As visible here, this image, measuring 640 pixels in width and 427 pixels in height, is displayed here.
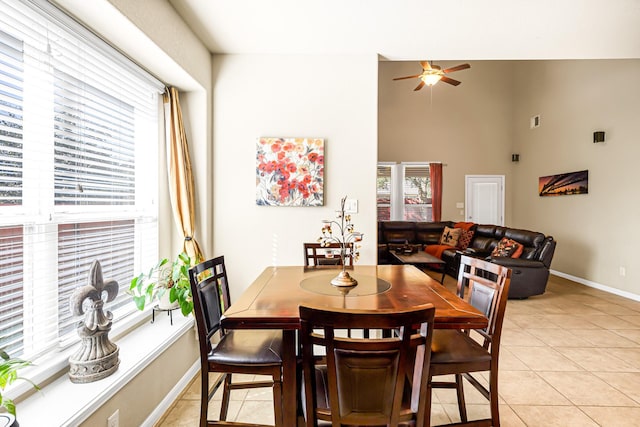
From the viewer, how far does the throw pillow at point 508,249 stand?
4.96 m

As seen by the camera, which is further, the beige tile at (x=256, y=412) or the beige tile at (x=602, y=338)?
the beige tile at (x=602, y=338)

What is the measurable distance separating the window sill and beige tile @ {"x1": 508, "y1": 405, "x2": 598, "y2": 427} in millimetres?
2294

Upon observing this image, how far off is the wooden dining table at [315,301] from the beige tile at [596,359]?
1.83 m

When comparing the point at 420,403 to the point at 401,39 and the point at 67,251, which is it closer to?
the point at 67,251

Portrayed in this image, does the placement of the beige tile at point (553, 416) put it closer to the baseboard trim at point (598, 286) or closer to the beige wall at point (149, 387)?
the beige wall at point (149, 387)

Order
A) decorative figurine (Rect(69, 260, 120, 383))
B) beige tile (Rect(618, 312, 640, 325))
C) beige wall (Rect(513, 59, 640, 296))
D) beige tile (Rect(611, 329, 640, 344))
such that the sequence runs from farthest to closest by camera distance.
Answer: beige wall (Rect(513, 59, 640, 296))
beige tile (Rect(618, 312, 640, 325))
beige tile (Rect(611, 329, 640, 344))
decorative figurine (Rect(69, 260, 120, 383))

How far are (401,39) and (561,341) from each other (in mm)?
3214

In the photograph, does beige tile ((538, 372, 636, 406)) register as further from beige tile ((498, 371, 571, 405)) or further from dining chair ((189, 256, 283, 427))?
dining chair ((189, 256, 283, 427))

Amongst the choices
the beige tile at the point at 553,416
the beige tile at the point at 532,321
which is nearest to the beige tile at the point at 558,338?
the beige tile at the point at 532,321

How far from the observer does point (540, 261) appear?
466cm

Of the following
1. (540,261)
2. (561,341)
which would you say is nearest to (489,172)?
(540,261)

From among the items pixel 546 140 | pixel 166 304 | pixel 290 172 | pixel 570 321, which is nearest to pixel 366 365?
pixel 166 304

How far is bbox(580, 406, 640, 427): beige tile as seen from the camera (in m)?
1.96

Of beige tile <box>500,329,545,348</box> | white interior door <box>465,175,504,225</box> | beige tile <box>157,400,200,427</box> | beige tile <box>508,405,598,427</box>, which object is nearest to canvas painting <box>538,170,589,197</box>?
white interior door <box>465,175,504,225</box>
